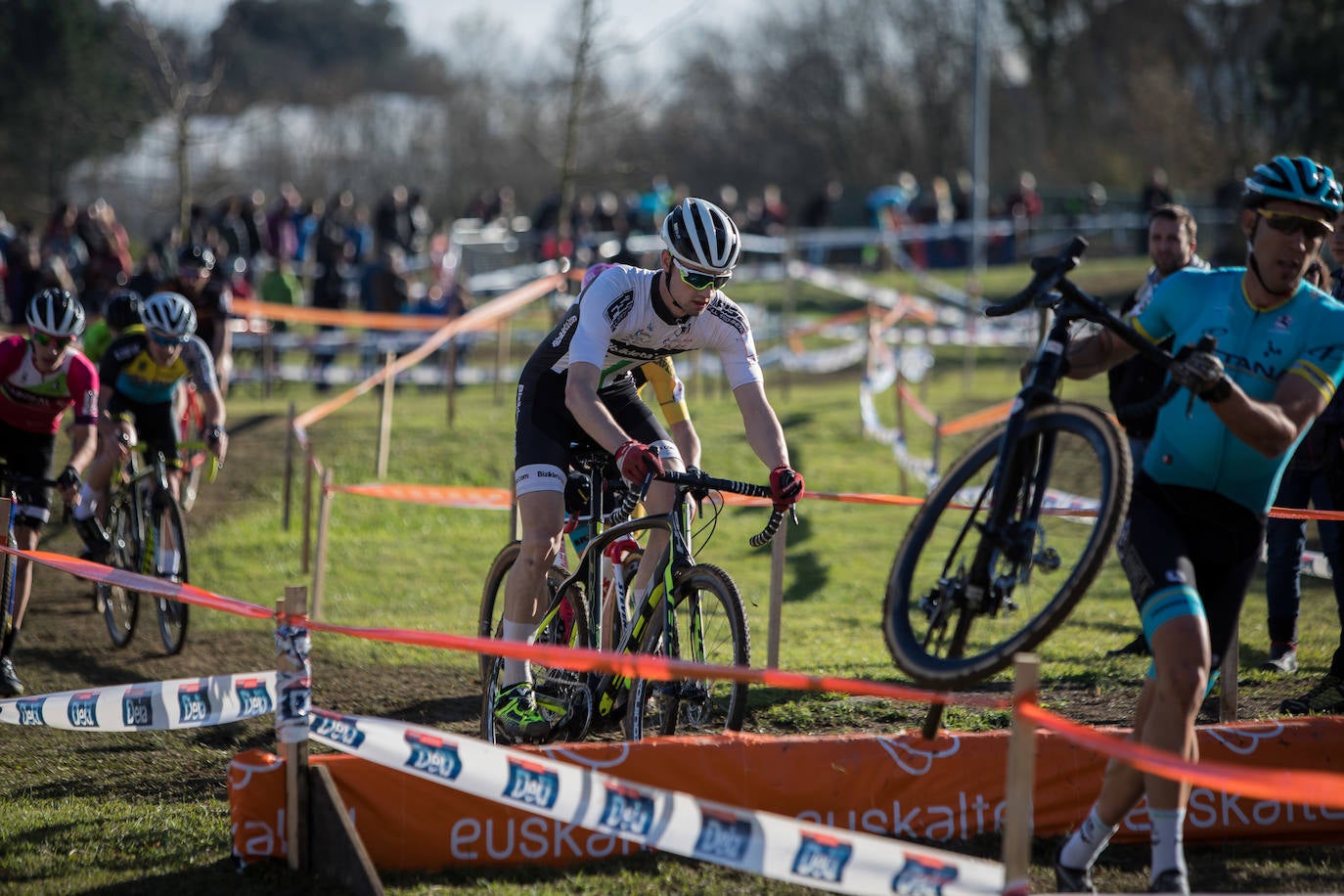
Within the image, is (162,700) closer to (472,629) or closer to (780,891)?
(780,891)

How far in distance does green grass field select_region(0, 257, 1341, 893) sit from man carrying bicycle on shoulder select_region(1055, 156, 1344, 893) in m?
0.87

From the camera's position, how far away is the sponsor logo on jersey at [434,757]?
14.8ft

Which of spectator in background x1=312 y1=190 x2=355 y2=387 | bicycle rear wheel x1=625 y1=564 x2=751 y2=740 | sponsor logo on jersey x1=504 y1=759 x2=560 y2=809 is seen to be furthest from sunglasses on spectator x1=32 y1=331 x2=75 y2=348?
spectator in background x1=312 y1=190 x2=355 y2=387

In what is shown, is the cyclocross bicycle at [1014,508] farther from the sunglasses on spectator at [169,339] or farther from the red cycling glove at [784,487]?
the sunglasses on spectator at [169,339]

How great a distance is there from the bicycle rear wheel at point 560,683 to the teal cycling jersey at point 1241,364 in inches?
104

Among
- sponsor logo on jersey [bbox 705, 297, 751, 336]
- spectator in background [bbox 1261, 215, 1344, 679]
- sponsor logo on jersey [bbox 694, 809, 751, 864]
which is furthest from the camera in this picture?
spectator in background [bbox 1261, 215, 1344, 679]

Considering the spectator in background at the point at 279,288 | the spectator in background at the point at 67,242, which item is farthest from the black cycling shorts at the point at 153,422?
the spectator in background at the point at 67,242

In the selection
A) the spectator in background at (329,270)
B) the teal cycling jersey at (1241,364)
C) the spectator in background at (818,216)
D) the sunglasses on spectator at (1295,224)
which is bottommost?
the teal cycling jersey at (1241,364)

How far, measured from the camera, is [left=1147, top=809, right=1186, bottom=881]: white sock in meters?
4.25

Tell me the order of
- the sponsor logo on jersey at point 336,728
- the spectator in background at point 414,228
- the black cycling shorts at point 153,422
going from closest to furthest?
the sponsor logo on jersey at point 336,728 → the black cycling shorts at point 153,422 → the spectator in background at point 414,228

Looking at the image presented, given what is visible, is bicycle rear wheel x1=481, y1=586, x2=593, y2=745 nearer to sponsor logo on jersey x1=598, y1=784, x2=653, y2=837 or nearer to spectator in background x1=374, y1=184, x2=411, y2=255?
sponsor logo on jersey x1=598, y1=784, x2=653, y2=837

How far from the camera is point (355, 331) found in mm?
22125

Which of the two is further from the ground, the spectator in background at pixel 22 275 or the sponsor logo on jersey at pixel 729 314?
the spectator in background at pixel 22 275

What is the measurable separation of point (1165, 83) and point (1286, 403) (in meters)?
41.3
